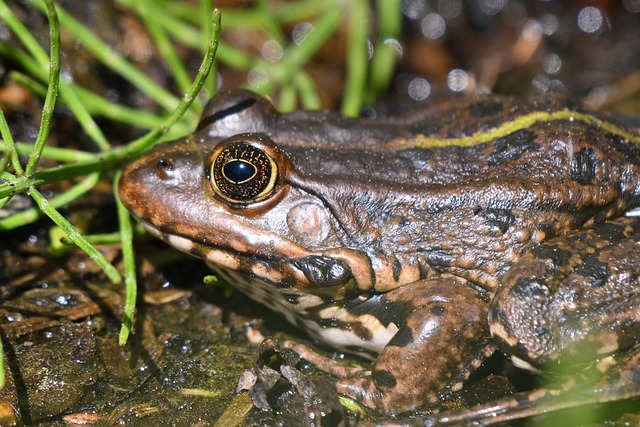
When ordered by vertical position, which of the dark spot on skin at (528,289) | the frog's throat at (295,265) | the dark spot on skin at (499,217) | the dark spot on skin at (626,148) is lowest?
the frog's throat at (295,265)

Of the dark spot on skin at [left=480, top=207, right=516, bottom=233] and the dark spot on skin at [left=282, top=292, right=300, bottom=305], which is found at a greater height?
the dark spot on skin at [left=480, top=207, right=516, bottom=233]

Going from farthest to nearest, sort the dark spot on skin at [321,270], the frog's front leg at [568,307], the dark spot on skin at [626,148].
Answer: the dark spot on skin at [626,148] → the dark spot on skin at [321,270] → the frog's front leg at [568,307]

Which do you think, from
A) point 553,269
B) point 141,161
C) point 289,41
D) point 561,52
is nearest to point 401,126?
point 553,269

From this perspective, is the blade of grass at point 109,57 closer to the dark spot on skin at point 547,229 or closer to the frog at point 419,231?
the frog at point 419,231

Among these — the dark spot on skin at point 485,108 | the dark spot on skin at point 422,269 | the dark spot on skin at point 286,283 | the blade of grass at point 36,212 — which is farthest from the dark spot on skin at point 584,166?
the blade of grass at point 36,212

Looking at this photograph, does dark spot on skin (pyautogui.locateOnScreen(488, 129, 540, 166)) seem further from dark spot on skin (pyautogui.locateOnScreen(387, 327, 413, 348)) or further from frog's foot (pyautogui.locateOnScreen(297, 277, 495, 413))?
dark spot on skin (pyautogui.locateOnScreen(387, 327, 413, 348))

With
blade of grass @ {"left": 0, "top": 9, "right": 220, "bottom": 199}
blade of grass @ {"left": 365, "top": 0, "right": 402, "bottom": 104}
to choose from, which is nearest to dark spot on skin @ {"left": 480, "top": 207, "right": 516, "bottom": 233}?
blade of grass @ {"left": 0, "top": 9, "right": 220, "bottom": 199}

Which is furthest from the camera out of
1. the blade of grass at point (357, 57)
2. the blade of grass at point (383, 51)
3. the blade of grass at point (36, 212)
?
the blade of grass at point (383, 51)

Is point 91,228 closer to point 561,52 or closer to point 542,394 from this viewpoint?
point 542,394
